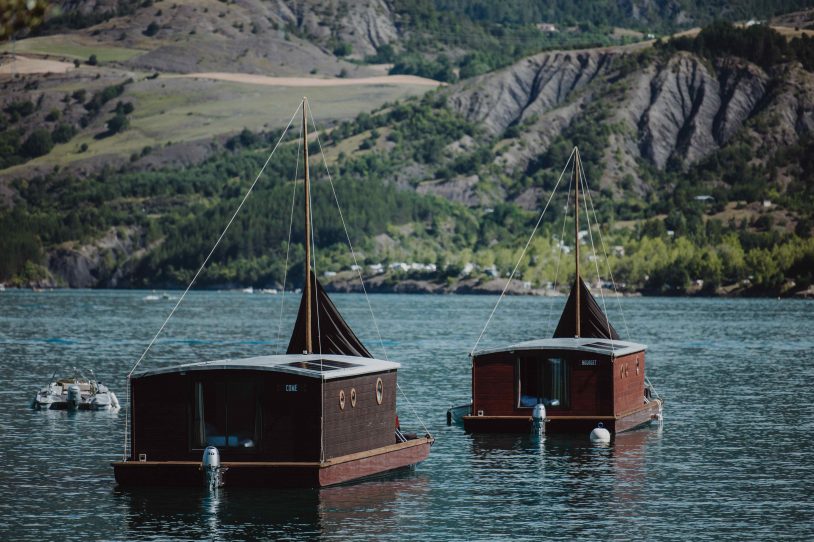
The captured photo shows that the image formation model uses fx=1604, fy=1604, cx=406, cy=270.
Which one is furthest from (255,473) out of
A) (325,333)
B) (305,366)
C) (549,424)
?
(549,424)

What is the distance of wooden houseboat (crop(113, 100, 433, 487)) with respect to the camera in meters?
56.6

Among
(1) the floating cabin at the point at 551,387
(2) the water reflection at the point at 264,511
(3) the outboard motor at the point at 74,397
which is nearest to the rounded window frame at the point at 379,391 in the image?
(2) the water reflection at the point at 264,511

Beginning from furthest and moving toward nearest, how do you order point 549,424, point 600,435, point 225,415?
point 549,424
point 600,435
point 225,415

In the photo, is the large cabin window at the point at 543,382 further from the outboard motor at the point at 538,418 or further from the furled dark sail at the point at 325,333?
the furled dark sail at the point at 325,333

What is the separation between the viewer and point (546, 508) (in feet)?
189

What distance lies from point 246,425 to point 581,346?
24454mm

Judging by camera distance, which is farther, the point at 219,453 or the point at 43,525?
the point at 219,453

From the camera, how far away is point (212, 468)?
56250mm

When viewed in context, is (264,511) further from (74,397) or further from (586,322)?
(74,397)

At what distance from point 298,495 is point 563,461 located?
55.3 feet

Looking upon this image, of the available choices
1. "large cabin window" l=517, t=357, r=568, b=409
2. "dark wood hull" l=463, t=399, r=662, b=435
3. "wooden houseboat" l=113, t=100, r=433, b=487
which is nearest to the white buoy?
"dark wood hull" l=463, t=399, r=662, b=435

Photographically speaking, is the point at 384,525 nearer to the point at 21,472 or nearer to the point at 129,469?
the point at 129,469

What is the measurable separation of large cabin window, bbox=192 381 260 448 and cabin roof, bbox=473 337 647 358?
68.4ft

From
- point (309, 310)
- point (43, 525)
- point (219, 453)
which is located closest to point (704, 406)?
point (309, 310)
